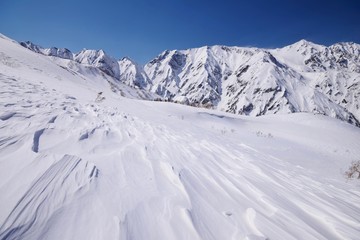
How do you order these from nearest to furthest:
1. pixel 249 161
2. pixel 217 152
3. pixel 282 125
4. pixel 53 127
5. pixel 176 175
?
pixel 176 175, pixel 53 127, pixel 249 161, pixel 217 152, pixel 282 125

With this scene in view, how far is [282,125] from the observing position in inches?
426

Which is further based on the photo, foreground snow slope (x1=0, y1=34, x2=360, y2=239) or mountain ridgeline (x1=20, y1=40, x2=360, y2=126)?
mountain ridgeline (x1=20, y1=40, x2=360, y2=126)

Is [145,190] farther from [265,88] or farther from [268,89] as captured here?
[265,88]

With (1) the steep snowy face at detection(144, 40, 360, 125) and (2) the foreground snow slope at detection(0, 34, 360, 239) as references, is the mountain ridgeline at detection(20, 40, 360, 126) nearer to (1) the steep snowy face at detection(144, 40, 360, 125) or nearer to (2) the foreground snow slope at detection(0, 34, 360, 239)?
(1) the steep snowy face at detection(144, 40, 360, 125)

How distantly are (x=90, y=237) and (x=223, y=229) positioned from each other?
1098 millimetres

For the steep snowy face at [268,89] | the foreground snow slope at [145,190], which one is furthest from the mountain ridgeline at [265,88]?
the foreground snow slope at [145,190]

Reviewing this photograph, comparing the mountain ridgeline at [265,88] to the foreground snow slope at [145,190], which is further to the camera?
the mountain ridgeline at [265,88]

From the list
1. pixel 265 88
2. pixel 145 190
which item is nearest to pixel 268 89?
pixel 265 88

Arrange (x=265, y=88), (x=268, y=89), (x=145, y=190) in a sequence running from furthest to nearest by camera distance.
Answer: (x=265, y=88) < (x=268, y=89) < (x=145, y=190)

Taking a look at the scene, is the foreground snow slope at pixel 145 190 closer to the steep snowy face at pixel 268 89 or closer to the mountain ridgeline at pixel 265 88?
the steep snowy face at pixel 268 89

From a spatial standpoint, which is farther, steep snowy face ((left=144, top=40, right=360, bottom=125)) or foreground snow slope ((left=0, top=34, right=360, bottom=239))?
steep snowy face ((left=144, top=40, right=360, bottom=125))

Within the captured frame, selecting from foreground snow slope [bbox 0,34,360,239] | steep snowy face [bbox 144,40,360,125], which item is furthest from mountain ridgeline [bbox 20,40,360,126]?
foreground snow slope [bbox 0,34,360,239]

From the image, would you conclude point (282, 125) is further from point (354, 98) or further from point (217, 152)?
point (354, 98)

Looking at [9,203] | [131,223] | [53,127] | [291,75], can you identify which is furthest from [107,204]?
[291,75]
